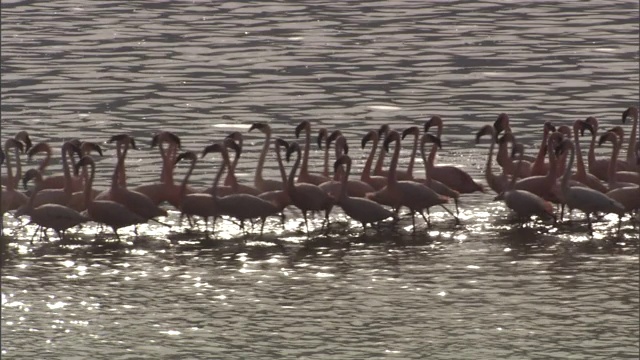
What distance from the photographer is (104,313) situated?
38.6 ft

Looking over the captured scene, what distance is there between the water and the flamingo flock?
24cm

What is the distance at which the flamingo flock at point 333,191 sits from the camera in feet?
46.0

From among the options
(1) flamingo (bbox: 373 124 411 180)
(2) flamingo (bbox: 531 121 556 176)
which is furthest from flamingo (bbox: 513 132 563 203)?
(1) flamingo (bbox: 373 124 411 180)

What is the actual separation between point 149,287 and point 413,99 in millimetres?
9187

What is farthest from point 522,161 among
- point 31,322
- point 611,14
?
point 611,14

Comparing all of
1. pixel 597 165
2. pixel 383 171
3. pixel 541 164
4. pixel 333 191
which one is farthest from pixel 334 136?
pixel 597 165

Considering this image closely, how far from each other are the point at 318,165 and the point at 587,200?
4127 mm

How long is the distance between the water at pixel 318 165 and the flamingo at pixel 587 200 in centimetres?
26

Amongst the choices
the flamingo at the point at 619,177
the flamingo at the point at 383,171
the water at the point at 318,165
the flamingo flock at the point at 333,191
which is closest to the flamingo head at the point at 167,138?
the flamingo flock at the point at 333,191

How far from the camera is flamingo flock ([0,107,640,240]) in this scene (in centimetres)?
1402

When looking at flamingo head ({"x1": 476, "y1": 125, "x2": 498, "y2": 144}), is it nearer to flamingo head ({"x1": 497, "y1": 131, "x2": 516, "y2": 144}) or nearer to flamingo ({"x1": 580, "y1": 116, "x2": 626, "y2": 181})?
flamingo head ({"x1": 497, "y1": 131, "x2": 516, "y2": 144})

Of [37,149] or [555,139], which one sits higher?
[37,149]

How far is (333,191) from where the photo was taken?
14.6 m

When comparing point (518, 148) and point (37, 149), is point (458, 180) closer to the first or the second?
point (518, 148)
